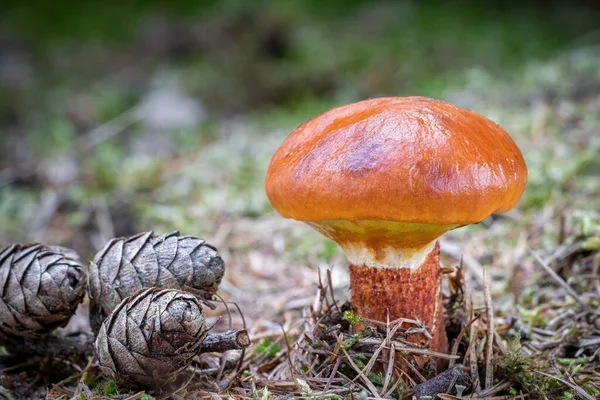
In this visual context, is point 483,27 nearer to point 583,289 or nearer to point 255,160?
point 255,160

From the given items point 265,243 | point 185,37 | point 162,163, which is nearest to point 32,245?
point 265,243

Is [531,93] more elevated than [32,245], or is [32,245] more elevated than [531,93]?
[531,93]

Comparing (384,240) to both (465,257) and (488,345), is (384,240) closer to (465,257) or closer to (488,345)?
(488,345)

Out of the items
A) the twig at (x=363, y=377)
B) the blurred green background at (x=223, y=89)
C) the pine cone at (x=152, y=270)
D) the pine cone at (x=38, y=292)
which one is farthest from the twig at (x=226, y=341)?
the blurred green background at (x=223, y=89)

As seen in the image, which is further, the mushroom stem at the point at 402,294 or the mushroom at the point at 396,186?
the mushroom stem at the point at 402,294

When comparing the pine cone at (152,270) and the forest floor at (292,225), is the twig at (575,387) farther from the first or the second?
the pine cone at (152,270)

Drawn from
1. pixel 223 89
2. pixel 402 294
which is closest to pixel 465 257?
pixel 402 294
